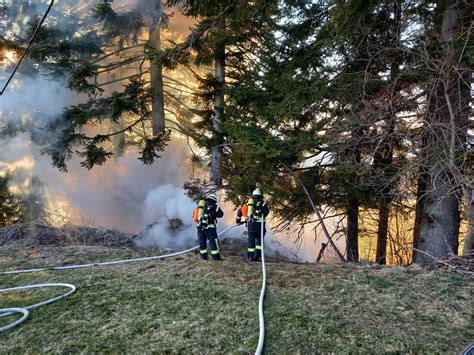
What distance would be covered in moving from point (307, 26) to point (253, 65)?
7.62 ft

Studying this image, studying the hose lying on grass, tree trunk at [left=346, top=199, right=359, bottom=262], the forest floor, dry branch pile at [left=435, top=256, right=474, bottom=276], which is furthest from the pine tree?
dry branch pile at [left=435, top=256, right=474, bottom=276]

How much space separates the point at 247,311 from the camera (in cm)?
414

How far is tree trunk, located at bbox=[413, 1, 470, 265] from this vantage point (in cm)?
575

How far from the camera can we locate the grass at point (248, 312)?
11.2 feet

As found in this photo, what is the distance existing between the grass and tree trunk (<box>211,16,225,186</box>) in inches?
199

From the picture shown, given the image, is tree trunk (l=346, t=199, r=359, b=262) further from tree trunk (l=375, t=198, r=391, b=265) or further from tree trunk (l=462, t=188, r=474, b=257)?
tree trunk (l=462, t=188, r=474, b=257)

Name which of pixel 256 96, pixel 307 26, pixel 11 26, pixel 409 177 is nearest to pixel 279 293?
pixel 409 177

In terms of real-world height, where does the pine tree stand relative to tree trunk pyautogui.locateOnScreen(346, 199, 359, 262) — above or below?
above

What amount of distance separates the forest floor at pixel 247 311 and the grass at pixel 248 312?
11mm

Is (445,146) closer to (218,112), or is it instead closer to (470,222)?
(470,222)

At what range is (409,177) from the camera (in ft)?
21.1

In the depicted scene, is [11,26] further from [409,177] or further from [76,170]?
[409,177]

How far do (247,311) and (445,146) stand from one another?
4.43 metres

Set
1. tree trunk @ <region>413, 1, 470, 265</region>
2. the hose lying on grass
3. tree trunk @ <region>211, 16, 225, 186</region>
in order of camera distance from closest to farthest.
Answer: the hose lying on grass → tree trunk @ <region>413, 1, 470, 265</region> → tree trunk @ <region>211, 16, 225, 186</region>
